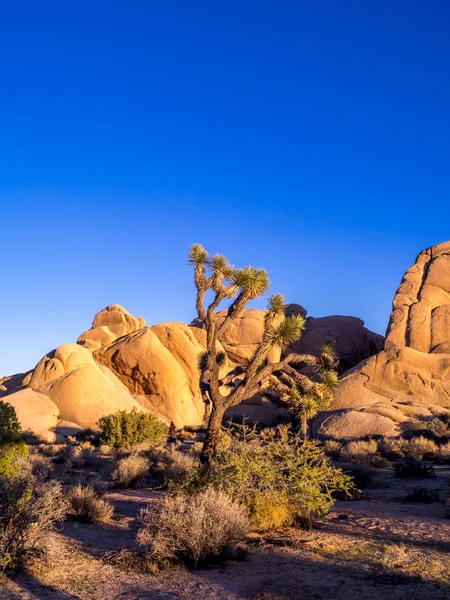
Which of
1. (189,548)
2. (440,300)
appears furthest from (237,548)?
(440,300)

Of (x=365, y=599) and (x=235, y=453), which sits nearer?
(x=365, y=599)

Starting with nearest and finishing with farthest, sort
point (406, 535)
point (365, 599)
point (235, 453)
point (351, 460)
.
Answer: point (365, 599), point (406, 535), point (235, 453), point (351, 460)

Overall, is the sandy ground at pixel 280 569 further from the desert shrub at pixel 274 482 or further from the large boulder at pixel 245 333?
the large boulder at pixel 245 333

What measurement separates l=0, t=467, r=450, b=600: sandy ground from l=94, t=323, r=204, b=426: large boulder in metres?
29.7

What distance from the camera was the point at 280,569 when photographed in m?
7.14

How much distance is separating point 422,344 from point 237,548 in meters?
38.4

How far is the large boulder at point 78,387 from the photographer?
32844 mm

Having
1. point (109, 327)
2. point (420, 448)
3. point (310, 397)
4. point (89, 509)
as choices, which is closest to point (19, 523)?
point (89, 509)

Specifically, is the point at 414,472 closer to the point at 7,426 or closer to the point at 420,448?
the point at 420,448

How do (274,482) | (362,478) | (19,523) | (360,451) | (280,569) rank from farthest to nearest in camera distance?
(360,451), (362,478), (274,482), (280,569), (19,523)

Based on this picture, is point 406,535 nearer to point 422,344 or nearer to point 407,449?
point 407,449

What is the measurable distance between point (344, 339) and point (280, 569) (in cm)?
4752

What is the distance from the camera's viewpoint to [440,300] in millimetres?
46656

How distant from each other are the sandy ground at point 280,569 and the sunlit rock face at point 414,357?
57.5 ft
